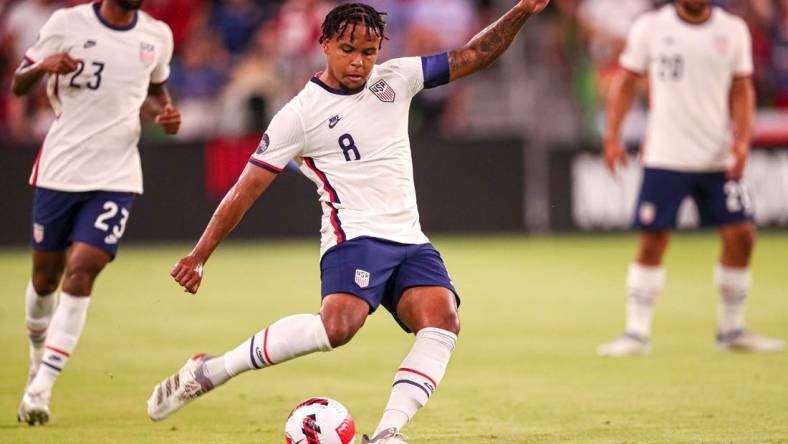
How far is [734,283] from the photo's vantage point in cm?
1025

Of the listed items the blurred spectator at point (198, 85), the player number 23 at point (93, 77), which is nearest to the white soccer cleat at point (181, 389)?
the player number 23 at point (93, 77)

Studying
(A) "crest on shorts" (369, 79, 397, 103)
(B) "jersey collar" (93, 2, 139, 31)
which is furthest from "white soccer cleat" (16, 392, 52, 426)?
(A) "crest on shorts" (369, 79, 397, 103)

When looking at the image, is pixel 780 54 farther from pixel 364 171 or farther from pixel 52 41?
pixel 364 171

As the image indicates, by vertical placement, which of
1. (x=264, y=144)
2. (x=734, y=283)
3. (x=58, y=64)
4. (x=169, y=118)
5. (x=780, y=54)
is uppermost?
(x=58, y=64)

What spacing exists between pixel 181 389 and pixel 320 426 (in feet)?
3.12

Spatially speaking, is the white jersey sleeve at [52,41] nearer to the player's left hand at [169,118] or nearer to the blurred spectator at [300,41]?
the player's left hand at [169,118]

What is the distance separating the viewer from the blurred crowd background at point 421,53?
60.4 ft

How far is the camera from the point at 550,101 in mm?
19688

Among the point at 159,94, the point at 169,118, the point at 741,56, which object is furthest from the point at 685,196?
the point at 169,118

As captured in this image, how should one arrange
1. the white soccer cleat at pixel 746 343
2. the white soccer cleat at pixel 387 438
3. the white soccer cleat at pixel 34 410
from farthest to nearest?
the white soccer cleat at pixel 746 343, the white soccer cleat at pixel 34 410, the white soccer cleat at pixel 387 438

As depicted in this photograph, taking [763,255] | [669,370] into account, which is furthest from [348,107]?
[763,255]

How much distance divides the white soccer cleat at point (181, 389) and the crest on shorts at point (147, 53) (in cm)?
237

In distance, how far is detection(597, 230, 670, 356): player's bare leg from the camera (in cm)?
1005

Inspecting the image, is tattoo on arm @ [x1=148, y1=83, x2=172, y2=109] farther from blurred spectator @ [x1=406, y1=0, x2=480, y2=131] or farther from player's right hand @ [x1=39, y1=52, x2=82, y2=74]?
blurred spectator @ [x1=406, y1=0, x2=480, y2=131]
